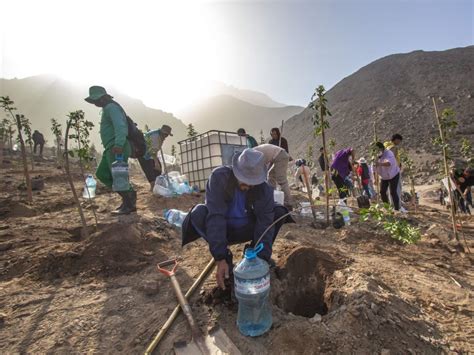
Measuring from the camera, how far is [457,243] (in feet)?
12.8

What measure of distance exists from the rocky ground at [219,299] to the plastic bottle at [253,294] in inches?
2.7

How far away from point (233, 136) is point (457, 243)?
6.95 meters

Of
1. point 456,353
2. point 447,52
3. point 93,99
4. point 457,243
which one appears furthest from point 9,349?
point 447,52

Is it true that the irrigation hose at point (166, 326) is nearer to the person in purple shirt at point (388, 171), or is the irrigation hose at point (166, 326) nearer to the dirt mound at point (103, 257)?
the dirt mound at point (103, 257)

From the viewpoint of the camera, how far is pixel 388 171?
17.8 ft

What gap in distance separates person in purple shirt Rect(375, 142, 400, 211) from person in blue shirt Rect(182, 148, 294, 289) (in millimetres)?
4041

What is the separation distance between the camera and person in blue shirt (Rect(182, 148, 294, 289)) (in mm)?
1990

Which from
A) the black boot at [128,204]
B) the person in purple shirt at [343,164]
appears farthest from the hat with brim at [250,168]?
the person in purple shirt at [343,164]

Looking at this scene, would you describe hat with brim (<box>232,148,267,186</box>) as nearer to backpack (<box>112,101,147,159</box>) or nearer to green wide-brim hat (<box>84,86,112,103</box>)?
backpack (<box>112,101,147,159</box>)

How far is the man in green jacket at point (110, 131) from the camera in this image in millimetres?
4109

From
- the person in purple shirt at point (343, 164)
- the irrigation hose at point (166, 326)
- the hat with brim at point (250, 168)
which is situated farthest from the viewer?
the person in purple shirt at point (343, 164)

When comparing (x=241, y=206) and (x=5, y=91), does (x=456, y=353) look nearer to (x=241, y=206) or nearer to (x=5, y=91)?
(x=241, y=206)

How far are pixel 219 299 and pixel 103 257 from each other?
1.53m

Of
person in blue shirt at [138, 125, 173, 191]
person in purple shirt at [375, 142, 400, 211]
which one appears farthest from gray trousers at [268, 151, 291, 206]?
person in blue shirt at [138, 125, 173, 191]
